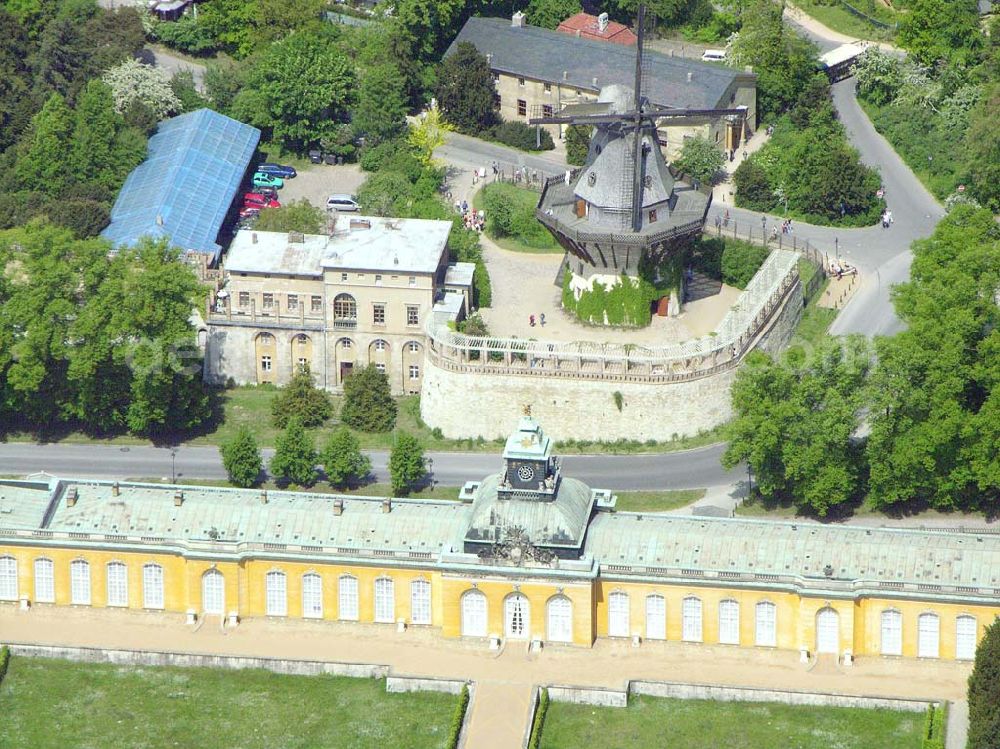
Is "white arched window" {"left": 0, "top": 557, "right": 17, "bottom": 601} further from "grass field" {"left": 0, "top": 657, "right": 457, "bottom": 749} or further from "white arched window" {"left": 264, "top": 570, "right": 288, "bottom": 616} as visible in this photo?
"white arched window" {"left": 264, "top": 570, "right": 288, "bottom": 616}

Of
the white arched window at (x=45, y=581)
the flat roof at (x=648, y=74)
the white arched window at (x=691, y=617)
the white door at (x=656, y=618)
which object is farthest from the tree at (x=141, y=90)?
the white arched window at (x=691, y=617)

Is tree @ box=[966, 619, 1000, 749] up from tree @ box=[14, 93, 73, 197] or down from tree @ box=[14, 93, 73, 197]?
down

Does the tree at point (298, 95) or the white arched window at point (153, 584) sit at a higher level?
the tree at point (298, 95)

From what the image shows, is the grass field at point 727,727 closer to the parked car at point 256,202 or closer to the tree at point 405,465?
the tree at point 405,465

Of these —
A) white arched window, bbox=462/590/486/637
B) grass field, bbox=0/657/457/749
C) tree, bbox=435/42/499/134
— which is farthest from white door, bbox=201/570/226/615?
tree, bbox=435/42/499/134

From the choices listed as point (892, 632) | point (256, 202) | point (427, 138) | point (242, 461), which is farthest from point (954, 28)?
point (892, 632)

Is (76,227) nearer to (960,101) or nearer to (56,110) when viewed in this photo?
(56,110)

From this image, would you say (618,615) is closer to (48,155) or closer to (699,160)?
(699,160)
